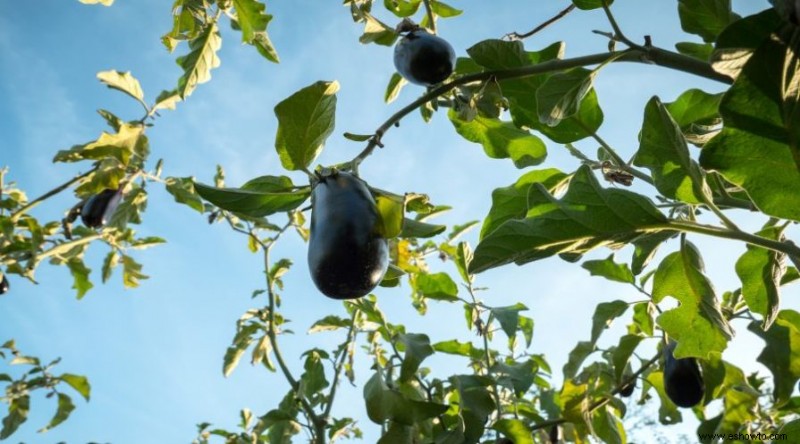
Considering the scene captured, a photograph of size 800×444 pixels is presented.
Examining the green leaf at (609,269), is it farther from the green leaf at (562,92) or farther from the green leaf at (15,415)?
the green leaf at (15,415)

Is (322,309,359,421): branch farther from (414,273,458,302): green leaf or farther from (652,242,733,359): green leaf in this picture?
(652,242,733,359): green leaf

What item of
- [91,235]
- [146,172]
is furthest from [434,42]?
[91,235]

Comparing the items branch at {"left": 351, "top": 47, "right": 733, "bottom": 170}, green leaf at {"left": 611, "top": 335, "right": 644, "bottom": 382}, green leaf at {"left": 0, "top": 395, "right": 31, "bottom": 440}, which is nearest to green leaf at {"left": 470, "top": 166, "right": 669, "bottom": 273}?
branch at {"left": 351, "top": 47, "right": 733, "bottom": 170}

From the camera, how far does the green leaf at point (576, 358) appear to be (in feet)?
6.81

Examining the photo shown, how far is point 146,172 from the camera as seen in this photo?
Result: 2898 millimetres

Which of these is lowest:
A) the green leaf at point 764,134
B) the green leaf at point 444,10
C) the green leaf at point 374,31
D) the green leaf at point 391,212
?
the green leaf at point 764,134

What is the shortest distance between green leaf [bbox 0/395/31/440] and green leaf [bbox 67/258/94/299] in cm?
88

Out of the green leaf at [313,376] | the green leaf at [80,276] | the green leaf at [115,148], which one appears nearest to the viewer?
the green leaf at [115,148]

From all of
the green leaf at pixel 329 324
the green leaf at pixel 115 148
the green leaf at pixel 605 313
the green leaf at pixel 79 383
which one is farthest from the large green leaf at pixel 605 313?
the green leaf at pixel 79 383

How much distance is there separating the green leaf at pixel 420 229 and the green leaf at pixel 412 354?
2.65 feet

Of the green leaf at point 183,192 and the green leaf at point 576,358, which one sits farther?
the green leaf at point 183,192

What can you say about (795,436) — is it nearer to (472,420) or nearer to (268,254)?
(472,420)

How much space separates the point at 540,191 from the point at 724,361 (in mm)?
1419

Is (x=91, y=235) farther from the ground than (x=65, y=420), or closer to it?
farther from the ground
